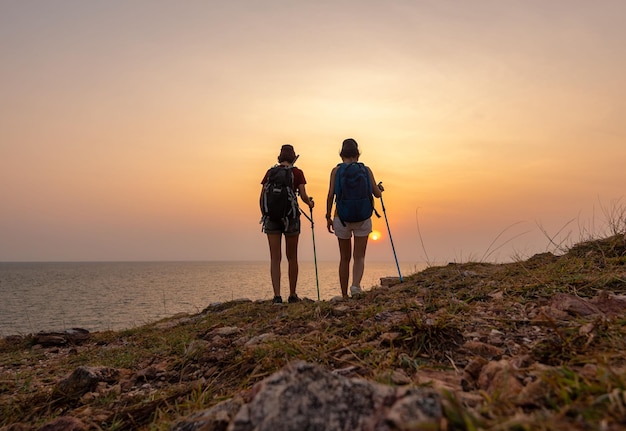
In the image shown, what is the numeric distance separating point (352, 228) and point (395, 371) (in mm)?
5663

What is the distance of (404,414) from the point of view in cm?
120

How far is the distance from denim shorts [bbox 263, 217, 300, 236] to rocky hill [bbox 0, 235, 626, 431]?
2.83 m

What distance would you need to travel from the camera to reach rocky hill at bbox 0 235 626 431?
133cm

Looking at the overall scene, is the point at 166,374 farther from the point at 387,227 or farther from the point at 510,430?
the point at 387,227

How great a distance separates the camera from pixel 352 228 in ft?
25.8

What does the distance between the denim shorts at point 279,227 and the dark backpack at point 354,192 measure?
45.2 inches

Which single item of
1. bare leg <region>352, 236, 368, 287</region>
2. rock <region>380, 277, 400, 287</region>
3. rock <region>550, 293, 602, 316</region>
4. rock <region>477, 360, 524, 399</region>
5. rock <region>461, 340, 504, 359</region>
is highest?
bare leg <region>352, 236, 368, 287</region>

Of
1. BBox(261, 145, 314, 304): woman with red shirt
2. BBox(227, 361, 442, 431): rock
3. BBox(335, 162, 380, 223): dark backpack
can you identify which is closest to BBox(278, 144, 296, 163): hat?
BBox(261, 145, 314, 304): woman with red shirt

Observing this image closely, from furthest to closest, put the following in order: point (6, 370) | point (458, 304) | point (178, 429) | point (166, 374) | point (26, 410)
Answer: point (6, 370)
point (458, 304)
point (166, 374)
point (26, 410)
point (178, 429)

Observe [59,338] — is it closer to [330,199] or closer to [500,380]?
[330,199]

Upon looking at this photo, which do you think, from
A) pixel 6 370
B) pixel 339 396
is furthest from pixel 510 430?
pixel 6 370

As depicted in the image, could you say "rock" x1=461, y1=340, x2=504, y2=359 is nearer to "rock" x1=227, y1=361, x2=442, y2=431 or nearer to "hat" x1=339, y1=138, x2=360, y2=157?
"rock" x1=227, y1=361, x2=442, y2=431

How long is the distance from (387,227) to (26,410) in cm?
755

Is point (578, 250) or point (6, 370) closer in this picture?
point (6, 370)
